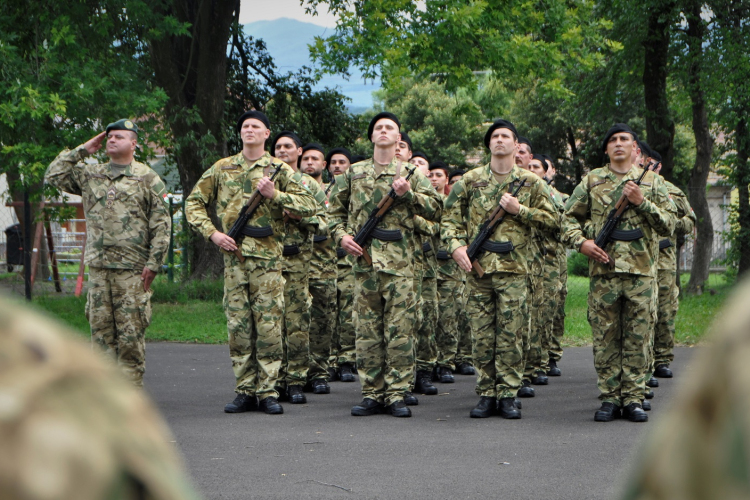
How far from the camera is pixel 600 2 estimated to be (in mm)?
18438

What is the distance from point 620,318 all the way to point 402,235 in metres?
1.86

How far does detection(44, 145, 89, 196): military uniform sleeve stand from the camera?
7.33 m

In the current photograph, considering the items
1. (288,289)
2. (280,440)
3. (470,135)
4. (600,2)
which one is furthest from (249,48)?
(470,135)

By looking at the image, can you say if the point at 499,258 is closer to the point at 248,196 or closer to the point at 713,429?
the point at 248,196

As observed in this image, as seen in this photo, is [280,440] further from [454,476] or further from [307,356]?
[307,356]

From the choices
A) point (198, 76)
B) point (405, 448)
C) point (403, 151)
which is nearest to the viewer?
point (405, 448)

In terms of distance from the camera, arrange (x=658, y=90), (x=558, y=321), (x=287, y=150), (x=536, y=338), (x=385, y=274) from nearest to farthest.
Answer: (x=385, y=274) < (x=287, y=150) < (x=536, y=338) < (x=558, y=321) < (x=658, y=90)

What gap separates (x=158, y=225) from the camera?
728 cm

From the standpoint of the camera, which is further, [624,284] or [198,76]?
[198,76]

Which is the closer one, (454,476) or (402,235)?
(454,476)

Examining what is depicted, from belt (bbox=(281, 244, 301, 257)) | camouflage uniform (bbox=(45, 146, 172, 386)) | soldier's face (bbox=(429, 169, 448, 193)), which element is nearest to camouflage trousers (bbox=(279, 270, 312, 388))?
belt (bbox=(281, 244, 301, 257))

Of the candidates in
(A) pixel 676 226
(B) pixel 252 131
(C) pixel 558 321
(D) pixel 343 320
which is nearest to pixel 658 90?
(A) pixel 676 226

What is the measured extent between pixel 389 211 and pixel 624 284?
1946 millimetres

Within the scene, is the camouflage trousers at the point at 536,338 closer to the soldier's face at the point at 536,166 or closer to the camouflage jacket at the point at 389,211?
the soldier's face at the point at 536,166
